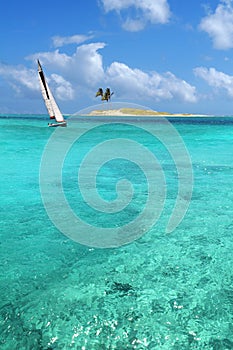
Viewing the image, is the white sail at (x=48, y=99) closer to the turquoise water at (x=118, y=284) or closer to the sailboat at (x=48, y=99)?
the sailboat at (x=48, y=99)

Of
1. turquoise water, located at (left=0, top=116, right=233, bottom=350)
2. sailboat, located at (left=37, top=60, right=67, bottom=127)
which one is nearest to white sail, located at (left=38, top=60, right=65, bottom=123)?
sailboat, located at (left=37, top=60, right=67, bottom=127)

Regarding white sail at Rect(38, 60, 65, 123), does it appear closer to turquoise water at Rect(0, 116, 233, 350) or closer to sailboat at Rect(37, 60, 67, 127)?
sailboat at Rect(37, 60, 67, 127)

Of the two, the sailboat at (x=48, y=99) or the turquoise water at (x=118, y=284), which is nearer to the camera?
the turquoise water at (x=118, y=284)

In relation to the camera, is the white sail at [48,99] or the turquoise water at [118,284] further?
the white sail at [48,99]

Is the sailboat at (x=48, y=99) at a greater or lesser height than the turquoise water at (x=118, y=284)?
greater

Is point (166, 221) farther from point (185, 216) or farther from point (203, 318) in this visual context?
point (203, 318)

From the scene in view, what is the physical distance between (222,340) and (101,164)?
41.9 feet

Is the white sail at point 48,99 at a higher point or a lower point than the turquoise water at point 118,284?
higher

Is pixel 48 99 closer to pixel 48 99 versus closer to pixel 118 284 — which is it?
pixel 48 99

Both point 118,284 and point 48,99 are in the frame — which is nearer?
point 118,284

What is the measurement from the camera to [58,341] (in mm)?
3678

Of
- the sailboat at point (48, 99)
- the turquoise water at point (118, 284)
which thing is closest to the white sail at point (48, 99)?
the sailboat at point (48, 99)

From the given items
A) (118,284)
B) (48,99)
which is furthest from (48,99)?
(118,284)

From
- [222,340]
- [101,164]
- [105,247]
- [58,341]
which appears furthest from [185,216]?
[101,164]
